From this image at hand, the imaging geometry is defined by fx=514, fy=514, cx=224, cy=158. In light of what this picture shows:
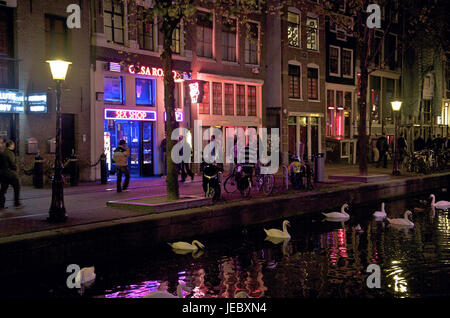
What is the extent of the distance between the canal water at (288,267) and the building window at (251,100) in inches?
609

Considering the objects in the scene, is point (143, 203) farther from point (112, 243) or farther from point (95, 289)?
point (95, 289)

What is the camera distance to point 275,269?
9297 mm

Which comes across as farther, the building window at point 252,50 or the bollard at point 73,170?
the building window at point 252,50

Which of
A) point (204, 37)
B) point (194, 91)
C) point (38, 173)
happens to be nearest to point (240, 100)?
point (204, 37)

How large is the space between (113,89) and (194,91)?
4.03 metres

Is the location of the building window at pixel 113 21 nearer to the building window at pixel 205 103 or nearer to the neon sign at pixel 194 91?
the neon sign at pixel 194 91

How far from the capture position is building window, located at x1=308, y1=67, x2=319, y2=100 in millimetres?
32438

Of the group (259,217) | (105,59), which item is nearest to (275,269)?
(259,217)

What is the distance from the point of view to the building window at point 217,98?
26.1 meters

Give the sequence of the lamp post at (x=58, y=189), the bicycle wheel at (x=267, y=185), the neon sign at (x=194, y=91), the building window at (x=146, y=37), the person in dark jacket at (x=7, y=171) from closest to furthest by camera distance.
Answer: the lamp post at (x=58, y=189) < the person in dark jacket at (x=7, y=171) < the bicycle wheel at (x=267, y=185) < the building window at (x=146, y=37) < the neon sign at (x=194, y=91)

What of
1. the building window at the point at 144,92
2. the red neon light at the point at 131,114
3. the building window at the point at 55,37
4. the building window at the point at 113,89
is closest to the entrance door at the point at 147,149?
the red neon light at the point at 131,114

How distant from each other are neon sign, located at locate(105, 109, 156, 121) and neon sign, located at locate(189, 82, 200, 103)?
215cm

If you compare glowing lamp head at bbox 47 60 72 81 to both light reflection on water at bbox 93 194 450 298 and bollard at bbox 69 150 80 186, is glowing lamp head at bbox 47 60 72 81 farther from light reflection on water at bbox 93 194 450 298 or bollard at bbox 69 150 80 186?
bollard at bbox 69 150 80 186
